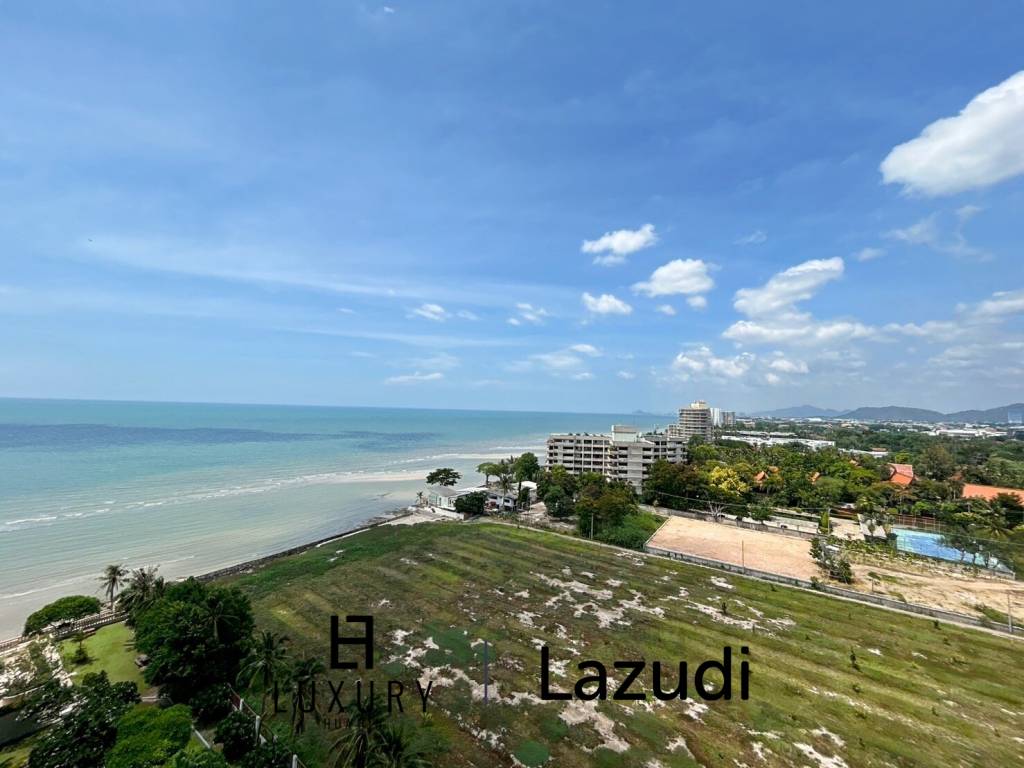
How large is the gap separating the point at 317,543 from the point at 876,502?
75782 millimetres

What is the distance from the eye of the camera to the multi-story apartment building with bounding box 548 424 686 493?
259ft

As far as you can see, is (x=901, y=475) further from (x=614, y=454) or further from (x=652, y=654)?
(x=652, y=654)

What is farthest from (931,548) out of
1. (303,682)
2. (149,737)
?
(149,737)

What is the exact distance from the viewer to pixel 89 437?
13812 cm

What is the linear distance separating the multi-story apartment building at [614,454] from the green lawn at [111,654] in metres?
63.4

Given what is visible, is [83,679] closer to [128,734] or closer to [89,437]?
[128,734]

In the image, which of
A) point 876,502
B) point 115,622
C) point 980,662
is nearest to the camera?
point 980,662

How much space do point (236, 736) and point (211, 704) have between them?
3532mm

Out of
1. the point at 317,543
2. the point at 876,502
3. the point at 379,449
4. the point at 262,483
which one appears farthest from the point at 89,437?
the point at 876,502

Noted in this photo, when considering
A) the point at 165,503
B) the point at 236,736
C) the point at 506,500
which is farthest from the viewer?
the point at 506,500

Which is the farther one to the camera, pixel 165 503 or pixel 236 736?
pixel 165 503

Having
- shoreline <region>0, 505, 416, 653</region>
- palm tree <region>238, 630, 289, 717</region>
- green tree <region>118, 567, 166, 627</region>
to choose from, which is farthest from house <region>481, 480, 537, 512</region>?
palm tree <region>238, 630, 289, 717</region>

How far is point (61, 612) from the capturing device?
2838 centimetres

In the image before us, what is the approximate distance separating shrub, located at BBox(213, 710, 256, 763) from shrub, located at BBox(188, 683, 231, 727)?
6.36ft
